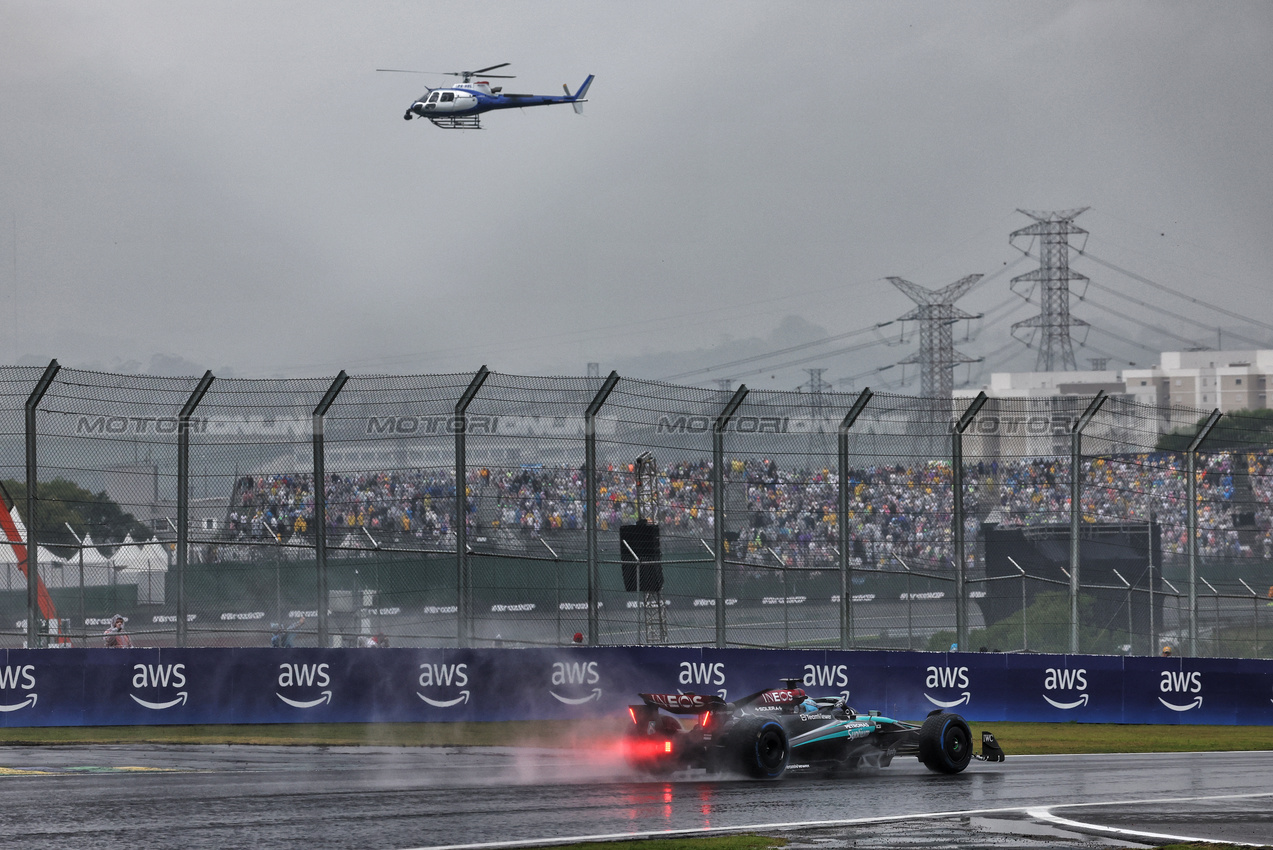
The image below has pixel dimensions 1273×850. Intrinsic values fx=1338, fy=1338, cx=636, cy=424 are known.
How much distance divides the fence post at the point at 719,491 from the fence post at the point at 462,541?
367cm

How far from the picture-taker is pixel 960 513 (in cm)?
2147

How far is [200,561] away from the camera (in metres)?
18.2

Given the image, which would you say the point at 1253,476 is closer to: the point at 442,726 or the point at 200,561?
the point at 442,726

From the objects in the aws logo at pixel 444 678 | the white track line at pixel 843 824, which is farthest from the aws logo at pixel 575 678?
the white track line at pixel 843 824

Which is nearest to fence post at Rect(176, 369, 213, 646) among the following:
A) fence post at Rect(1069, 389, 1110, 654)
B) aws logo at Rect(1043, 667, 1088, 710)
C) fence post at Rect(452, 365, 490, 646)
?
fence post at Rect(452, 365, 490, 646)

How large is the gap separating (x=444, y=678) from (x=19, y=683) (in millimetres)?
5459

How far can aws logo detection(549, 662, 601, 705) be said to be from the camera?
19.0 m

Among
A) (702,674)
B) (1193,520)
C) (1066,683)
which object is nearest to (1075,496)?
(1193,520)

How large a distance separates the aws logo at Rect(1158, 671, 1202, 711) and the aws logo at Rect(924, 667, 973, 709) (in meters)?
3.80

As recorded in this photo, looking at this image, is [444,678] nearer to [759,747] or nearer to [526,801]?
[759,747]

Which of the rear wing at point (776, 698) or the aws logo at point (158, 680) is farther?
the aws logo at point (158, 680)

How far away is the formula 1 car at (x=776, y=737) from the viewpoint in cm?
1395

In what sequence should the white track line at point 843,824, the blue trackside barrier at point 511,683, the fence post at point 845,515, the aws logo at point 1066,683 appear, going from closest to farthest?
the white track line at point 843,824 → the blue trackside barrier at point 511,683 → the fence post at point 845,515 → the aws logo at point 1066,683

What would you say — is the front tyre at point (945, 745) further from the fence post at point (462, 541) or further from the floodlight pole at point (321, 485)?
the floodlight pole at point (321, 485)
